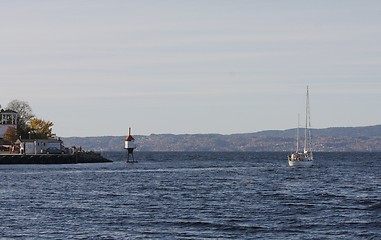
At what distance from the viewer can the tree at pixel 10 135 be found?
189 m

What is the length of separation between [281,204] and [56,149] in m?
122

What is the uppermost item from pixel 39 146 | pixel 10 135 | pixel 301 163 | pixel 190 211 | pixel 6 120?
pixel 6 120

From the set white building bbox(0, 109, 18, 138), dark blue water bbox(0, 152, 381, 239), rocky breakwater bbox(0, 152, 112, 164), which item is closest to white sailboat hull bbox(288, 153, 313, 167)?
rocky breakwater bbox(0, 152, 112, 164)

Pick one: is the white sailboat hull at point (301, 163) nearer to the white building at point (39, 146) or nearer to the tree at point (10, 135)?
the white building at point (39, 146)

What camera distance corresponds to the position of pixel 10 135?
625 ft

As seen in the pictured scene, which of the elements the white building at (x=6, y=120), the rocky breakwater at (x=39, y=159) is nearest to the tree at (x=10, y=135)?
the white building at (x=6, y=120)

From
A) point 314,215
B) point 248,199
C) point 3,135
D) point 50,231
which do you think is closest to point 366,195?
point 248,199

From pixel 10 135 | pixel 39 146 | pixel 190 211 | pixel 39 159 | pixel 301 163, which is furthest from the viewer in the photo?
pixel 10 135

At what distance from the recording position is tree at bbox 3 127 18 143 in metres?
189

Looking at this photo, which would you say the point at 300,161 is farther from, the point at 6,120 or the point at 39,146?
the point at 6,120

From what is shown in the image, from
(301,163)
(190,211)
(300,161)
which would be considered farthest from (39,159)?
(190,211)

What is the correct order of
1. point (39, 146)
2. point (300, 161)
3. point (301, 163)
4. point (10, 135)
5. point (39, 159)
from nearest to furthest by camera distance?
1. point (301, 163)
2. point (300, 161)
3. point (39, 159)
4. point (39, 146)
5. point (10, 135)

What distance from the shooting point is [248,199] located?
68812mm

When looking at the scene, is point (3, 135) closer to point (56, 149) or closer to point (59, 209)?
point (56, 149)
